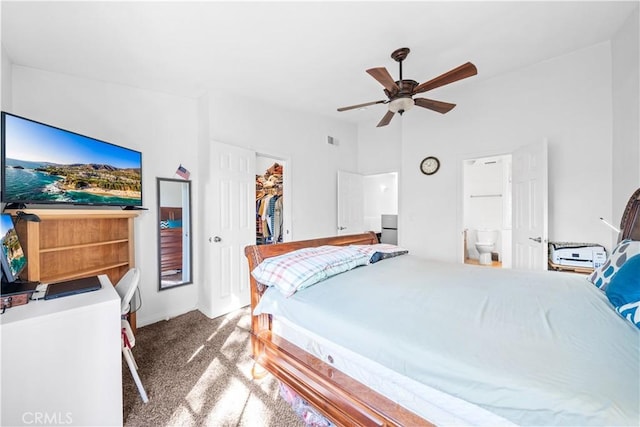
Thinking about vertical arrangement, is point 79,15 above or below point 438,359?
above

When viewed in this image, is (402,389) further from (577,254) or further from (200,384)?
(577,254)

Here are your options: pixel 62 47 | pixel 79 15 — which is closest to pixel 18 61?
pixel 62 47

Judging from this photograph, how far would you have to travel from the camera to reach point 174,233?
3.16 metres

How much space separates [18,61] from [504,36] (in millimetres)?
4396

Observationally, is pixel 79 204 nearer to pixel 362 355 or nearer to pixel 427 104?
pixel 362 355

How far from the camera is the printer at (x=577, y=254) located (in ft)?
8.20

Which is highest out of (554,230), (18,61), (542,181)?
(18,61)

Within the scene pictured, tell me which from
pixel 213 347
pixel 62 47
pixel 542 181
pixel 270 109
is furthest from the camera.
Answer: pixel 270 109

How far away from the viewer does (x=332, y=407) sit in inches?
48.4

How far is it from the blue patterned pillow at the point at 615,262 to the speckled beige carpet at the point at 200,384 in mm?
1974

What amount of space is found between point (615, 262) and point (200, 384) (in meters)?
2.79

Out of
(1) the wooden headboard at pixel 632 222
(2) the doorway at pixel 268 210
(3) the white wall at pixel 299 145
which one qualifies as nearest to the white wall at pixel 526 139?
(1) the wooden headboard at pixel 632 222

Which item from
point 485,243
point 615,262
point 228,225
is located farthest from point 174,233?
point 485,243

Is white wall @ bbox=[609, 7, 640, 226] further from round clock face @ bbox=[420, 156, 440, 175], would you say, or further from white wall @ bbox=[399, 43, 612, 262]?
round clock face @ bbox=[420, 156, 440, 175]
